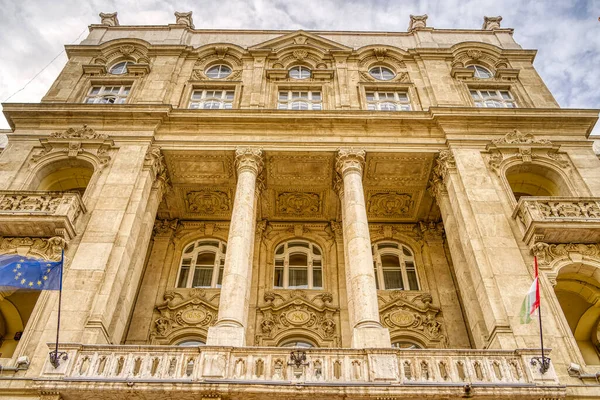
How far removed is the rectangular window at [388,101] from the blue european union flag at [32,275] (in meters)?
14.7

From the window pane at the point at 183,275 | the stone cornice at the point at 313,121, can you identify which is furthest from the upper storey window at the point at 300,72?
the window pane at the point at 183,275

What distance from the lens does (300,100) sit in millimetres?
23156

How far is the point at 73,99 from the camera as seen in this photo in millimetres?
22125

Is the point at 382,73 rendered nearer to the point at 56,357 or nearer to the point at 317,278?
the point at 317,278

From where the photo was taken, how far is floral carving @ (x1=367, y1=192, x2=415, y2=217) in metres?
21.6

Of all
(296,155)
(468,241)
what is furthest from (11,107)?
(468,241)

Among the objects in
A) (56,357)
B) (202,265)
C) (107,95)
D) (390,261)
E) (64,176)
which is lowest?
(56,357)

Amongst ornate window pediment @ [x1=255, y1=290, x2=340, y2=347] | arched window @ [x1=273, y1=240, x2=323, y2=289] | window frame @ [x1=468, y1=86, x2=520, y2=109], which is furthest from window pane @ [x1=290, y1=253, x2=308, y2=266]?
window frame @ [x1=468, y1=86, x2=520, y2=109]

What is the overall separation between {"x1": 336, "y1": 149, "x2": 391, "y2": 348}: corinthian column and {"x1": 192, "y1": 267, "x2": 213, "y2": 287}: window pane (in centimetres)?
645

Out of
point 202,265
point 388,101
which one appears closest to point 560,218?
point 388,101

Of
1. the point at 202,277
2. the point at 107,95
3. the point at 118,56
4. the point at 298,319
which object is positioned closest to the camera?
the point at 298,319

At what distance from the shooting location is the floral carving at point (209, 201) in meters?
21.6

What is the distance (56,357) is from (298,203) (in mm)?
12142

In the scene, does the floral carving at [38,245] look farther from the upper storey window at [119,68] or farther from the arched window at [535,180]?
the arched window at [535,180]
